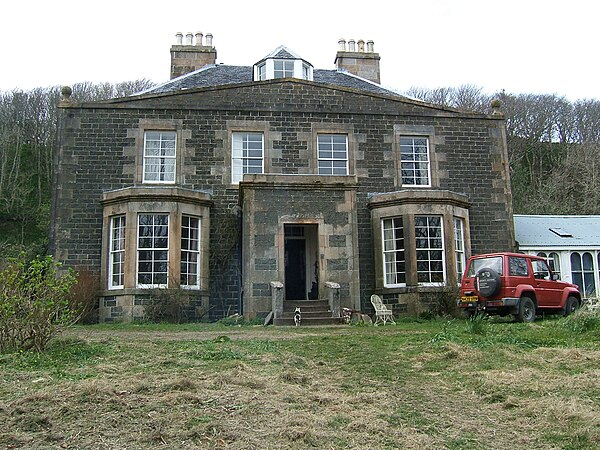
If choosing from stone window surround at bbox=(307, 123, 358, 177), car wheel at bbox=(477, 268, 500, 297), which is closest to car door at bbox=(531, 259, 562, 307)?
car wheel at bbox=(477, 268, 500, 297)

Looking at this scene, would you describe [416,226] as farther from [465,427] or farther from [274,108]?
[465,427]

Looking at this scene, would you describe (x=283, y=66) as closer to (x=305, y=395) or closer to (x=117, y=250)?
(x=117, y=250)

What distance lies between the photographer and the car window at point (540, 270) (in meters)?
16.4

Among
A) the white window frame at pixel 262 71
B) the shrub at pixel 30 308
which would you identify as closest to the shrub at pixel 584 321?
the shrub at pixel 30 308

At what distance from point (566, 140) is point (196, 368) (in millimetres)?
41320

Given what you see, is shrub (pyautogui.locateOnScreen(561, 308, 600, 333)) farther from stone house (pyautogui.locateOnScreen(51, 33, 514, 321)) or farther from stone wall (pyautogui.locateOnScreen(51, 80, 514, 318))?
stone wall (pyautogui.locateOnScreen(51, 80, 514, 318))

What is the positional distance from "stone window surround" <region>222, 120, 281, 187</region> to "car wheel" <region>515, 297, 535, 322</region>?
354 inches

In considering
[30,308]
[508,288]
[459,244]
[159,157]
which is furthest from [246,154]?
[30,308]

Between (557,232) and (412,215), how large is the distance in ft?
22.5

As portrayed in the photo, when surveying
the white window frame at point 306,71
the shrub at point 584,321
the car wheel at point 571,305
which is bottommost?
the shrub at point 584,321

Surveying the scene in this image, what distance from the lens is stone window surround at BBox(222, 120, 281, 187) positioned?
20406 mm

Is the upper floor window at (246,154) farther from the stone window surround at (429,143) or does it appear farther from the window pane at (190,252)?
the stone window surround at (429,143)

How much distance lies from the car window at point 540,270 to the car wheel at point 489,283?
4.81ft

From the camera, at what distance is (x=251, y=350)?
9.83m
